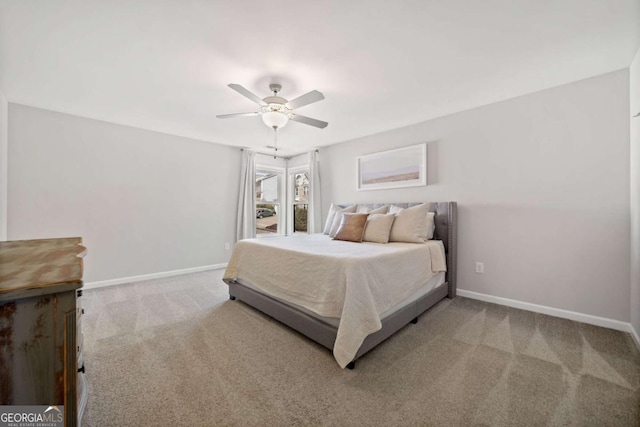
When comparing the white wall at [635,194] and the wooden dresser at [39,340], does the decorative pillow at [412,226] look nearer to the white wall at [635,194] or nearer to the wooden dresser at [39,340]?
the white wall at [635,194]

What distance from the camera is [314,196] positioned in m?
4.85

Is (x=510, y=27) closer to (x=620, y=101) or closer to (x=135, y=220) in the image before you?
(x=620, y=101)

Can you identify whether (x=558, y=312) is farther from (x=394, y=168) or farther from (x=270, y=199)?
(x=270, y=199)

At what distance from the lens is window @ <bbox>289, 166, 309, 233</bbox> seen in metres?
5.59

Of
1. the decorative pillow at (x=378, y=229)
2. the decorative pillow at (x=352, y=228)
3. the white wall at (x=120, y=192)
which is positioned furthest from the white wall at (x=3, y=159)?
the decorative pillow at (x=378, y=229)

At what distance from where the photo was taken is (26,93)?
2613mm

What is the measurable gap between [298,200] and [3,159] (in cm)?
426

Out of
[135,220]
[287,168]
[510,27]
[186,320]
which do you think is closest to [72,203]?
[135,220]

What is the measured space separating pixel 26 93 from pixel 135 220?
181cm

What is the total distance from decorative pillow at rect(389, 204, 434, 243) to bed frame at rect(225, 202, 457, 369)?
232 millimetres

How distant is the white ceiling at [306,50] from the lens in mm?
1559

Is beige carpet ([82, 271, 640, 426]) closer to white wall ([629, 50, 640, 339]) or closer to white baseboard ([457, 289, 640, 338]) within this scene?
white baseboard ([457, 289, 640, 338])

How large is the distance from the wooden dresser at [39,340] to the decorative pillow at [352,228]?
2.51m

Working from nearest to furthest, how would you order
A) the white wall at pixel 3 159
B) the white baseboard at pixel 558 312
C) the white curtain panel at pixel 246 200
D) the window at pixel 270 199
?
the white baseboard at pixel 558 312 < the white wall at pixel 3 159 < the white curtain panel at pixel 246 200 < the window at pixel 270 199
